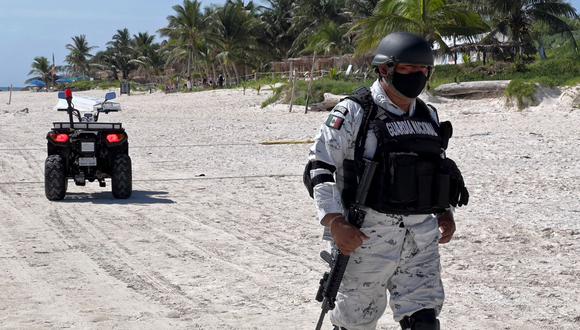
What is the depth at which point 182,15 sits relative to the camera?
61406 millimetres

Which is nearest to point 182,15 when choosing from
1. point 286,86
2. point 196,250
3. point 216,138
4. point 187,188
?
point 286,86

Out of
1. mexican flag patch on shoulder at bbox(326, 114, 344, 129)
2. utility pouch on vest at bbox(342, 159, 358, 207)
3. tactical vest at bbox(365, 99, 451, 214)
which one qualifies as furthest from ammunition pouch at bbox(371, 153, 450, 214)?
mexican flag patch on shoulder at bbox(326, 114, 344, 129)

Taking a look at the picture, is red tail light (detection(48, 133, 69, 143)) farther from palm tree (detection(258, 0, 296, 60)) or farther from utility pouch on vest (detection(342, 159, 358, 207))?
palm tree (detection(258, 0, 296, 60))

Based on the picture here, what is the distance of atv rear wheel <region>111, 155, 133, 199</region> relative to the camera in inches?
393

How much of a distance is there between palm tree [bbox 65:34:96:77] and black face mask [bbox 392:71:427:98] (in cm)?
10306

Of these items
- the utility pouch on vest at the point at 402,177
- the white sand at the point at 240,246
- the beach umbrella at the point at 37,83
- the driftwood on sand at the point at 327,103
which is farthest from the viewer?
the beach umbrella at the point at 37,83

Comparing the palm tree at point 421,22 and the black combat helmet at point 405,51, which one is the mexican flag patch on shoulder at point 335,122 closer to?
the black combat helmet at point 405,51

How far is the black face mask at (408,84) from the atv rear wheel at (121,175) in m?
6.95

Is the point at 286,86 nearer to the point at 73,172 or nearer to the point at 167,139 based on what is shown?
the point at 167,139

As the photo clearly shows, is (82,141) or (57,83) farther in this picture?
(57,83)

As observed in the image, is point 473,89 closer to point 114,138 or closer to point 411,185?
point 114,138

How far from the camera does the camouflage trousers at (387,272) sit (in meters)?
3.49

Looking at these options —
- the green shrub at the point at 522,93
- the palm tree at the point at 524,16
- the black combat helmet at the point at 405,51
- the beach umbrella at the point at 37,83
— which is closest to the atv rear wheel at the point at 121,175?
the black combat helmet at the point at 405,51

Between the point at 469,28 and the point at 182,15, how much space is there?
40.2 m
